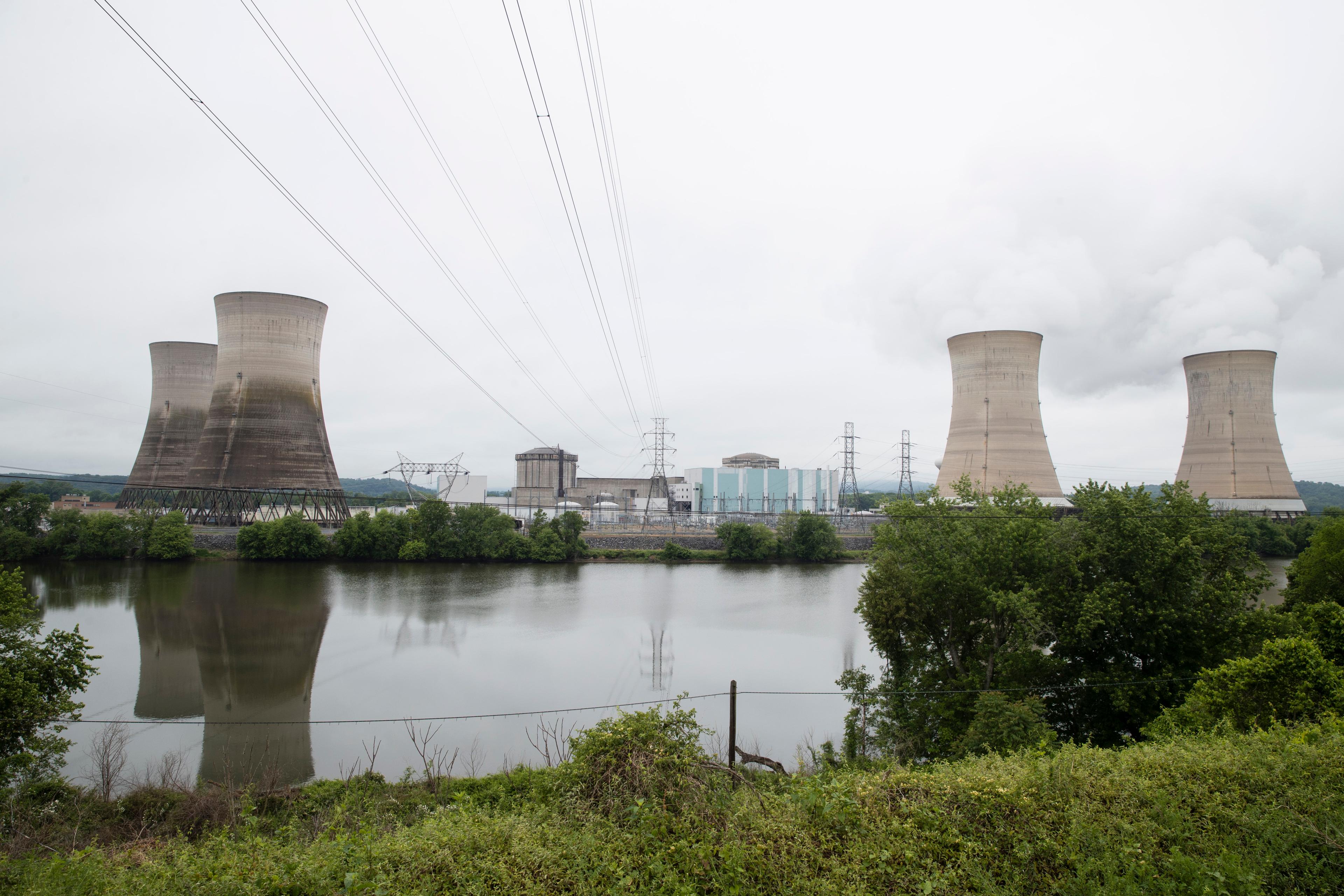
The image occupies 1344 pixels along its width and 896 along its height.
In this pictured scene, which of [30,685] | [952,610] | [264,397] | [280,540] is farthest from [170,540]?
[952,610]

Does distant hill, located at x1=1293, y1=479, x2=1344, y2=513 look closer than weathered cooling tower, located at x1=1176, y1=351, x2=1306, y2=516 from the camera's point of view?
No

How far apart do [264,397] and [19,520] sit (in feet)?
35.6

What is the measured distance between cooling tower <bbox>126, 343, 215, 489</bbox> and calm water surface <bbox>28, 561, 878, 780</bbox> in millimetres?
4928

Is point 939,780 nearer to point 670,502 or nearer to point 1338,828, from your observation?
point 1338,828

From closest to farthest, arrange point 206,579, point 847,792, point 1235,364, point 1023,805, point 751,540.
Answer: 1. point 1023,805
2. point 847,792
3. point 206,579
4. point 1235,364
5. point 751,540

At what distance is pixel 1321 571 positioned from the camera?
827 cm

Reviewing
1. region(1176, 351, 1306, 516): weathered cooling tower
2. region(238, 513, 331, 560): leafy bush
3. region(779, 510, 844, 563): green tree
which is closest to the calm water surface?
region(238, 513, 331, 560): leafy bush

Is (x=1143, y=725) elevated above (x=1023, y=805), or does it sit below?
below

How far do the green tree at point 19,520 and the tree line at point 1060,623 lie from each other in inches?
1001

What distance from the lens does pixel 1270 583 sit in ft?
20.9

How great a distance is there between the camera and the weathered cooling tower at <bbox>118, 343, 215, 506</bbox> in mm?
21703

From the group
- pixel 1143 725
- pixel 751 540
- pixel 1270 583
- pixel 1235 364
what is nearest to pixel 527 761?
pixel 1143 725

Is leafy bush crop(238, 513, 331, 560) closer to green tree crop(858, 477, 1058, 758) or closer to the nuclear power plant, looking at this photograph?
the nuclear power plant

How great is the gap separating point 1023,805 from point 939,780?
0.37 metres
